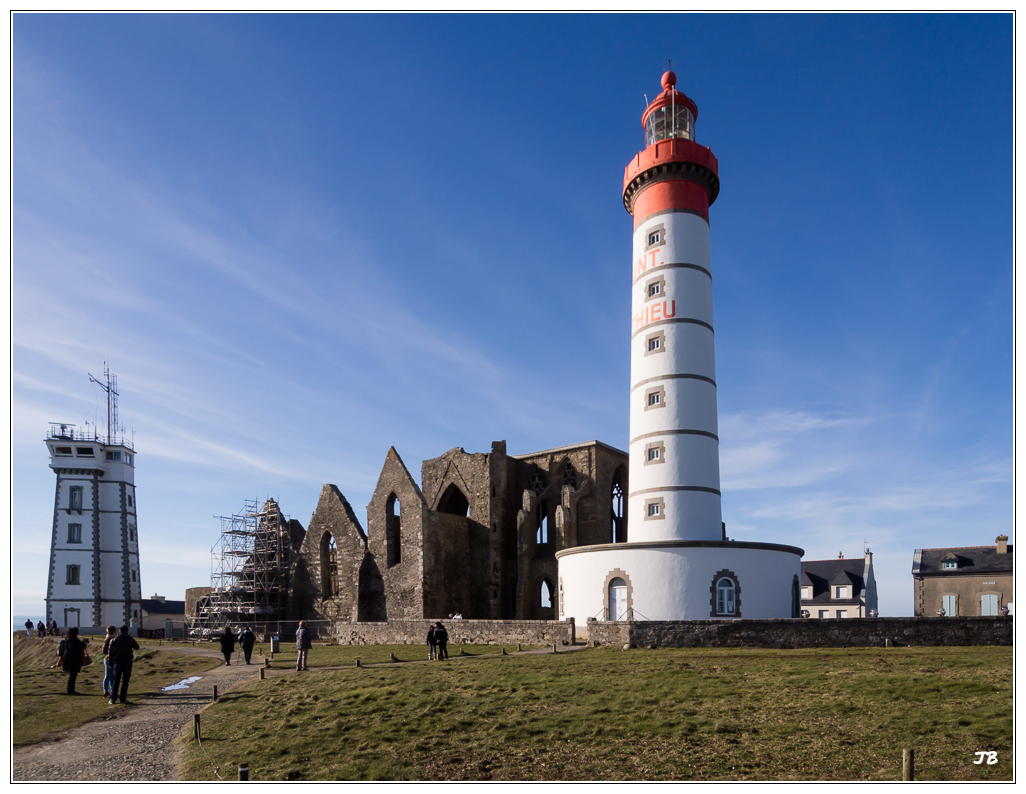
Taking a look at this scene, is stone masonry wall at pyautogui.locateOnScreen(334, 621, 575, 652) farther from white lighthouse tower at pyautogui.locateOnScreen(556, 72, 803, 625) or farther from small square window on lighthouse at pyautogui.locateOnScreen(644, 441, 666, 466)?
small square window on lighthouse at pyautogui.locateOnScreen(644, 441, 666, 466)

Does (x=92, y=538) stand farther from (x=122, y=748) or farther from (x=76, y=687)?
(x=122, y=748)

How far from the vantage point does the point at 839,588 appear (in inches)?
1934

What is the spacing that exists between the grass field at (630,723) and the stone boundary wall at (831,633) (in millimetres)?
3430

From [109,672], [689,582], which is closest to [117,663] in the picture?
[109,672]

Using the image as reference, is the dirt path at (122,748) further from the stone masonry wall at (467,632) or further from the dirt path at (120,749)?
the stone masonry wall at (467,632)

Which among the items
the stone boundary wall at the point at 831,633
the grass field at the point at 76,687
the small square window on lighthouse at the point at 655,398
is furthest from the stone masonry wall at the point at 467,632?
the small square window on lighthouse at the point at 655,398

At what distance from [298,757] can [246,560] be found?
3785cm

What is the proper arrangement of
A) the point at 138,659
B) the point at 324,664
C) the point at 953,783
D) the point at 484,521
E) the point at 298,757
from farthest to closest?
the point at 484,521 < the point at 138,659 < the point at 324,664 < the point at 298,757 < the point at 953,783

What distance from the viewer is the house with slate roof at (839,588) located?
1906 inches

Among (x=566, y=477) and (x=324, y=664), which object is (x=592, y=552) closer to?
(x=324, y=664)

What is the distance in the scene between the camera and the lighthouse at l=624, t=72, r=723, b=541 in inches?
1097

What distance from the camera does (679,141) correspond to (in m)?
30.8

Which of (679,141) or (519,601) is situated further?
(519,601)

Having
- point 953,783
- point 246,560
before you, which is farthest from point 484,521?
point 953,783
